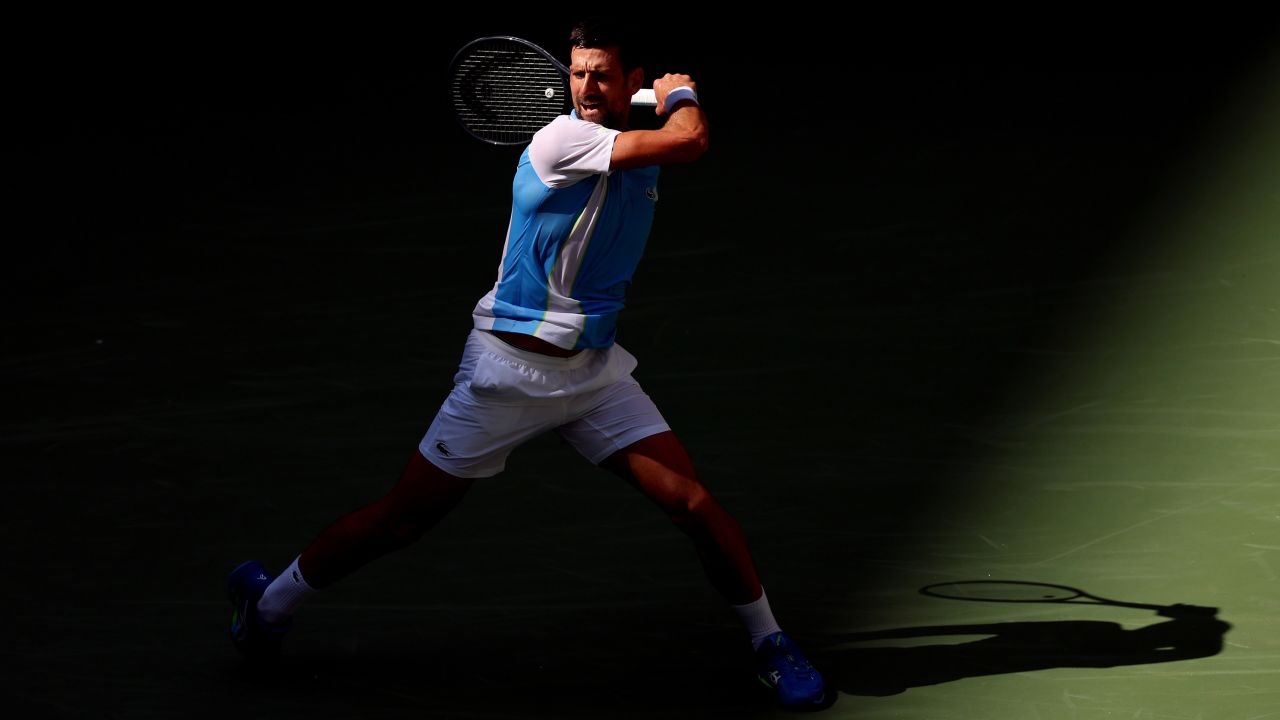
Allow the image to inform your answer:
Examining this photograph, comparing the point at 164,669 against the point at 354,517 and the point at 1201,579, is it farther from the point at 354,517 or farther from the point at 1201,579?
the point at 1201,579

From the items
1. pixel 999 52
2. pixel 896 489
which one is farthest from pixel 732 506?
pixel 999 52

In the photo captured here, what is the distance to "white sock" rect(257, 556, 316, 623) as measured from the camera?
473 centimetres

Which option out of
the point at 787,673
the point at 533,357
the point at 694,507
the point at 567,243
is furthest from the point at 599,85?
the point at 787,673

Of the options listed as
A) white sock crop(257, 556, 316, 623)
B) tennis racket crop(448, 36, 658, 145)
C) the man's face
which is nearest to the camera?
the man's face

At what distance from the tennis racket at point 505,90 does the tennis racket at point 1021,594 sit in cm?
166

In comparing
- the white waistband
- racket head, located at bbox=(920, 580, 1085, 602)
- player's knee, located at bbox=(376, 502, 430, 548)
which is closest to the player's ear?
the white waistband

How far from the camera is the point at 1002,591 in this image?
5137 mm

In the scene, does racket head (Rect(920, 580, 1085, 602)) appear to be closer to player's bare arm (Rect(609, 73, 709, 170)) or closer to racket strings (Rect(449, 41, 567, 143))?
player's bare arm (Rect(609, 73, 709, 170))

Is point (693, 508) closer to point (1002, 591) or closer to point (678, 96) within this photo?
point (678, 96)

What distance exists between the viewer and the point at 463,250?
8109 mm

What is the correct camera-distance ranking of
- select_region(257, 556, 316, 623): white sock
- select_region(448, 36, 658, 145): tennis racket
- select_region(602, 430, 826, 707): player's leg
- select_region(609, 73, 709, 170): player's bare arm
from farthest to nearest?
select_region(448, 36, 658, 145): tennis racket
select_region(257, 556, 316, 623): white sock
select_region(602, 430, 826, 707): player's leg
select_region(609, 73, 709, 170): player's bare arm

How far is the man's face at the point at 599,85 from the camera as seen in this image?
4.41 metres

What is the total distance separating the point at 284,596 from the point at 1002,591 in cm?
191

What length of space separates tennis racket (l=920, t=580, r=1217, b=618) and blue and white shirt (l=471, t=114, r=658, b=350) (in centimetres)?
127
